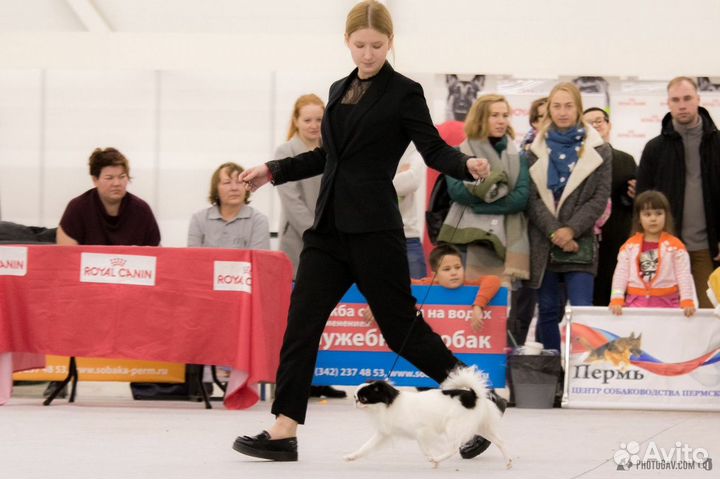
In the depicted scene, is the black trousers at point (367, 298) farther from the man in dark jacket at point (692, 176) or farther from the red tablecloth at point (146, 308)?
the man in dark jacket at point (692, 176)

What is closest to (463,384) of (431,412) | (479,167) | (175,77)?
(431,412)

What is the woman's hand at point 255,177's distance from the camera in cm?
380

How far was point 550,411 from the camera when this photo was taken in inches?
241

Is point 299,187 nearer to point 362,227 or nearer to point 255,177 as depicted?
point 255,177

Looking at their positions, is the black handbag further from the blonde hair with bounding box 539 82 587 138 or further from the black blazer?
the black blazer

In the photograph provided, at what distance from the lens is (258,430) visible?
16.3 ft

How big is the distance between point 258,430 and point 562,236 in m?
2.30

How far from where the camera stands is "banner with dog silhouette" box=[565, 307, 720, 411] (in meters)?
6.27

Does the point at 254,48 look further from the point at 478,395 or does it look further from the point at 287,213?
the point at 478,395

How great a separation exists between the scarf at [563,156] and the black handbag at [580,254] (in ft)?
0.94

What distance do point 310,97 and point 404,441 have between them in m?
2.46

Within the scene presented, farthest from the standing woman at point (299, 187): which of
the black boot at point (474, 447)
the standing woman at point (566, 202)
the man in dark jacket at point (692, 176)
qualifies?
the black boot at point (474, 447)

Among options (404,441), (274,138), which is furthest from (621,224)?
(274,138)

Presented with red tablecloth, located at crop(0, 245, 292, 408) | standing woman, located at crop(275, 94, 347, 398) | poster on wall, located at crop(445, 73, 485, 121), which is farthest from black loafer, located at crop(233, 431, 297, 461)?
poster on wall, located at crop(445, 73, 485, 121)
